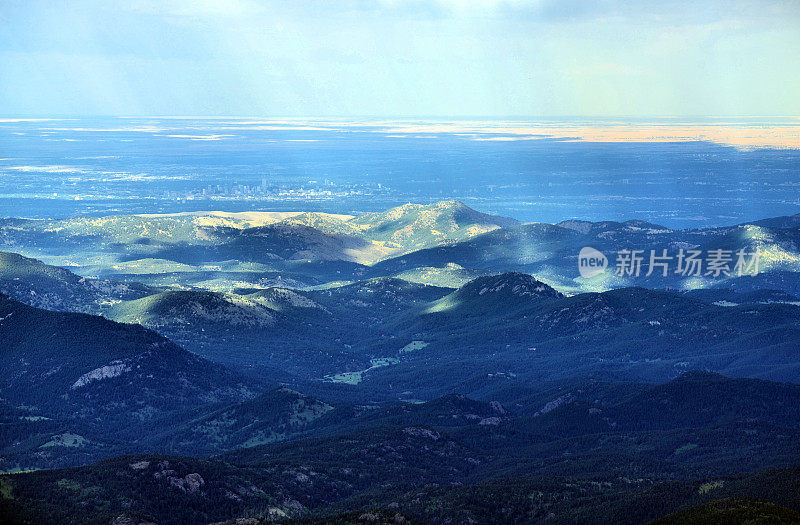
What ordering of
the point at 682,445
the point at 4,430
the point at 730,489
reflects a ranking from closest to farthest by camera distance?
the point at 730,489 < the point at 682,445 < the point at 4,430

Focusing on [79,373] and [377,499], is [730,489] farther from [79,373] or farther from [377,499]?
[79,373]

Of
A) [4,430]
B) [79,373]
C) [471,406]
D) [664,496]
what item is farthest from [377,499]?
[79,373]

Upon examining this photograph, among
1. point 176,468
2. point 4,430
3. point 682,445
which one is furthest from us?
point 4,430

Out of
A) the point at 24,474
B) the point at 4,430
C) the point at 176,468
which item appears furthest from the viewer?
the point at 4,430

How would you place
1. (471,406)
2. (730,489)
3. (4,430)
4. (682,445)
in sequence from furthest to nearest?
(471,406) → (4,430) → (682,445) → (730,489)

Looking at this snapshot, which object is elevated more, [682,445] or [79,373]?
[79,373]

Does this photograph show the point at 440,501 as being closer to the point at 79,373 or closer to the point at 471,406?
the point at 471,406

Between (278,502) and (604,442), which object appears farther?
(604,442)

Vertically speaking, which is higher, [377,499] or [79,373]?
[79,373]

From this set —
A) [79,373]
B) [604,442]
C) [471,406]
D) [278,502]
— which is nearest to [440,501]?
[278,502]
